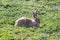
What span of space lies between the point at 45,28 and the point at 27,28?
2.57 ft

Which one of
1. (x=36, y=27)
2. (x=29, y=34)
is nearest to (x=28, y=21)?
A: (x=36, y=27)

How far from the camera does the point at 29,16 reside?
14148 mm

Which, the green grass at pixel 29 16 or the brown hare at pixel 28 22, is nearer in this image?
A: the green grass at pixel 29 16

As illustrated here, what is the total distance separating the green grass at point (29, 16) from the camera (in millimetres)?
11651

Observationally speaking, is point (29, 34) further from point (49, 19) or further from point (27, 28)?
point (49, 19)

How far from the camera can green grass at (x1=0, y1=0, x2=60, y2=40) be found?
1165 centimetres

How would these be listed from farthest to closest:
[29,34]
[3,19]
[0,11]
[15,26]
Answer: [0,11] → [3,19] → [15,26] → [29,34]

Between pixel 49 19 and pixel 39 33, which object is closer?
pixel 39 33

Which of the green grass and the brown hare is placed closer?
the green grass

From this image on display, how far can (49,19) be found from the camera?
45.2 ft

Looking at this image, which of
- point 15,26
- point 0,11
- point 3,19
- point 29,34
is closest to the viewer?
point 29,34

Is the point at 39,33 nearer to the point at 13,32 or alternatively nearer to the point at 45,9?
the point at 13,32

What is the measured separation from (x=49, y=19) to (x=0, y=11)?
276cm

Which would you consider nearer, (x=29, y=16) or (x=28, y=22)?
(x=28, y=22)
